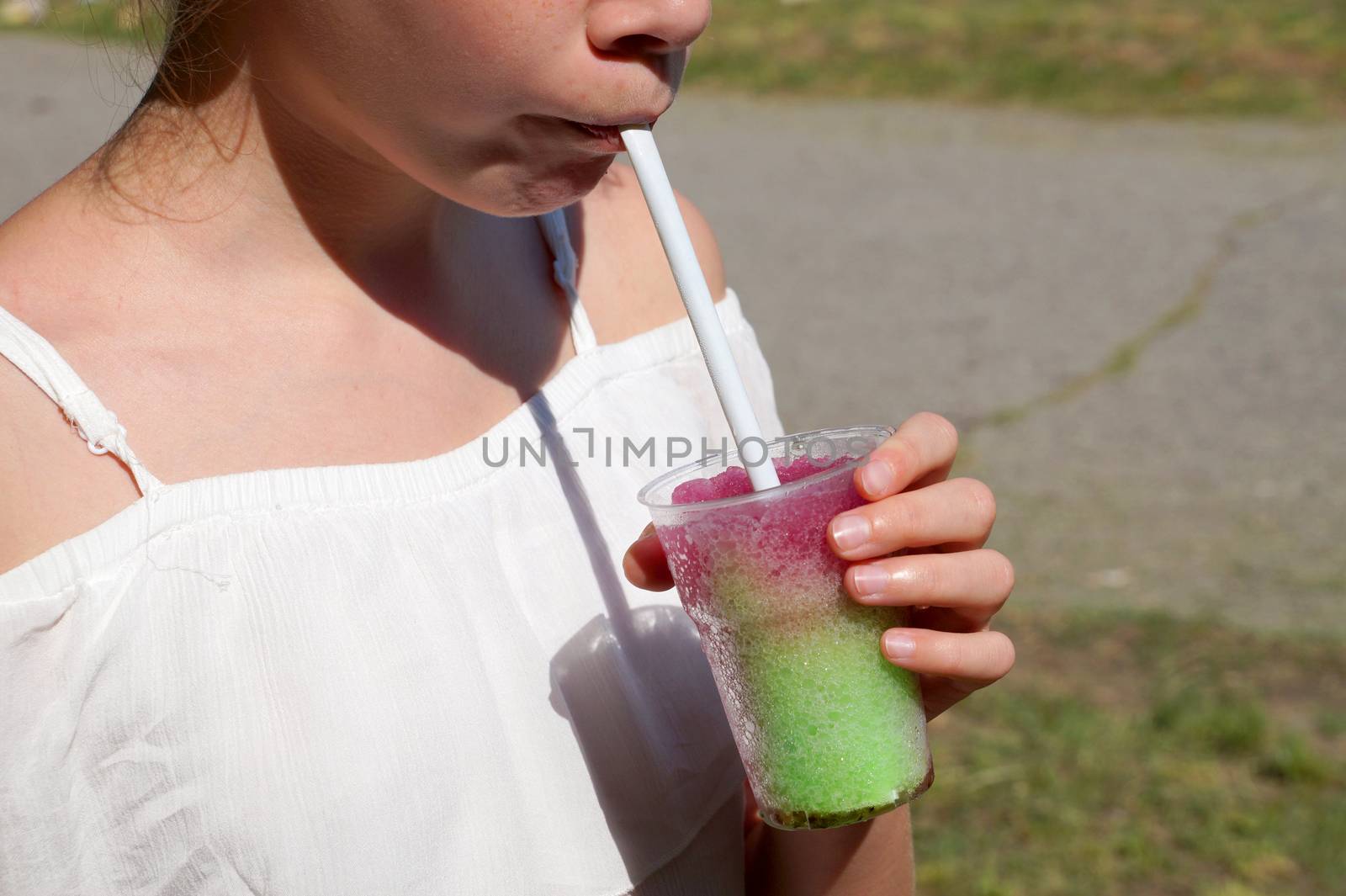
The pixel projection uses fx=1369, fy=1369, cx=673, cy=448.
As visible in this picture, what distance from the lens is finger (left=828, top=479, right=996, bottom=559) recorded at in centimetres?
108

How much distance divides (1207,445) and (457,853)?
3859mm

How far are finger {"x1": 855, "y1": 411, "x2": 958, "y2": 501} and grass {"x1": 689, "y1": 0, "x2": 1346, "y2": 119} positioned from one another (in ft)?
23.4

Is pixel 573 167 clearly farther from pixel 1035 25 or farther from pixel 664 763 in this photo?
pixel 1035 25

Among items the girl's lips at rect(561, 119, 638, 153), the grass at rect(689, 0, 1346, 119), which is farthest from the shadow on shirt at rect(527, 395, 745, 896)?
the grass at rect(689, 0, 1346, 119)

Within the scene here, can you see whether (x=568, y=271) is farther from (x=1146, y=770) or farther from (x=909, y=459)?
(x=1146, y=770)

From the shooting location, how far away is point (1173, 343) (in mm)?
5301

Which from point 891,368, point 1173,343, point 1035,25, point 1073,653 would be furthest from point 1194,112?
point 1073,653

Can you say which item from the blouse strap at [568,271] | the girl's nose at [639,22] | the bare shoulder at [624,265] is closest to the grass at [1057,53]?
the bare shoulder at [624,265]

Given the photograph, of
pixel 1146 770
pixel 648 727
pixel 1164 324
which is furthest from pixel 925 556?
pixel 1164 324

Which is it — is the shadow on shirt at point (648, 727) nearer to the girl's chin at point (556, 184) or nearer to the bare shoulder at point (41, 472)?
the girl's chin at point (556, 184)

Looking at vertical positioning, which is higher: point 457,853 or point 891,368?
point 891,368

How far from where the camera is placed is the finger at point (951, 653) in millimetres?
1133

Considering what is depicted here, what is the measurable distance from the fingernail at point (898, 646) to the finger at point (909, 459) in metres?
0.12

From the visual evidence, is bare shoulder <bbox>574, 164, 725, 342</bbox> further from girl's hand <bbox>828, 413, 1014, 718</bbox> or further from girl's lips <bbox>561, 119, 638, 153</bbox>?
girl's hand <bbox>828, 413, 1014, 718</bbox>
